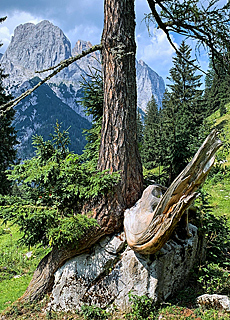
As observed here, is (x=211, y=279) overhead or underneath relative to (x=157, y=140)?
underneath

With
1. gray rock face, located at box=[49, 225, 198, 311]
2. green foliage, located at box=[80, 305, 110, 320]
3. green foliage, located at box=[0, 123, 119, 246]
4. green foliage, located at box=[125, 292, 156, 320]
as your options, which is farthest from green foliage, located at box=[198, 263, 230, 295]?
green foliage, located at box=[0, 123, 119, 246]

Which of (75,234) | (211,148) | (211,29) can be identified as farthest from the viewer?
(211,29)

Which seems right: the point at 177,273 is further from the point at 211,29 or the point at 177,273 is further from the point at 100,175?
the point at 211,29

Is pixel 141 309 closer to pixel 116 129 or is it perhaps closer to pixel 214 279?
pixel 214 279

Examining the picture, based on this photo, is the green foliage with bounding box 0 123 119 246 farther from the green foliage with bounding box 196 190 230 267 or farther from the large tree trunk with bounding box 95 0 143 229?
the green foliage with bounding box 196 190 230 267

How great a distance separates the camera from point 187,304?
4.41 meters

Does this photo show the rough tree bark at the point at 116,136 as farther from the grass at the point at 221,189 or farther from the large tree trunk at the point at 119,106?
the grass at the point at 221,189

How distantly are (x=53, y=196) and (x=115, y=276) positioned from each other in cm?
185

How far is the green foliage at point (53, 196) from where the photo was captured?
4.22m

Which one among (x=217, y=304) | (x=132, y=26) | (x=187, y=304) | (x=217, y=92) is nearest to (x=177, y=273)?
(x=187, y=304)

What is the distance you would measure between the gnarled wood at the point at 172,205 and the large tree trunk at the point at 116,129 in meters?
0.65

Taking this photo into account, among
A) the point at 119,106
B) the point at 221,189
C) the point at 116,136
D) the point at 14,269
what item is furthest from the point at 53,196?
the point at 221,189

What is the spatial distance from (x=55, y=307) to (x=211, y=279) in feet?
9.69

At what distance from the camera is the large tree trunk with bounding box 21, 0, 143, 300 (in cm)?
472
